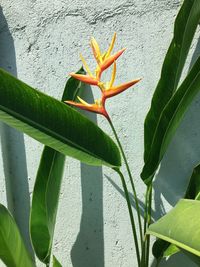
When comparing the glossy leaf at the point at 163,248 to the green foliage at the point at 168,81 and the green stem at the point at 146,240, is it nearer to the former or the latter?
the green stem at the point at 146,240

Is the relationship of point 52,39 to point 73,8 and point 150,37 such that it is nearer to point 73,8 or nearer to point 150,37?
point 73,8

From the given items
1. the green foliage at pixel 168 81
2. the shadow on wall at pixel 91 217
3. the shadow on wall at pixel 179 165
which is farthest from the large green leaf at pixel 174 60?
the shadow on wall at pixel 91 217

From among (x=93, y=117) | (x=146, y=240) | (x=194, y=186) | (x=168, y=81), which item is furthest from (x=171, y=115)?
(x=93, y=117)

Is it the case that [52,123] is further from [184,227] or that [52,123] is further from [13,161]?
[13,161]

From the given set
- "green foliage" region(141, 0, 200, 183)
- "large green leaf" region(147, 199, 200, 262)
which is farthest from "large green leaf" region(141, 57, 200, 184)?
"large green leaf" region(147, 199, 200, 262)

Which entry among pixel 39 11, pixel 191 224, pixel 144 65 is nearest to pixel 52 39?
pixel 39 11
